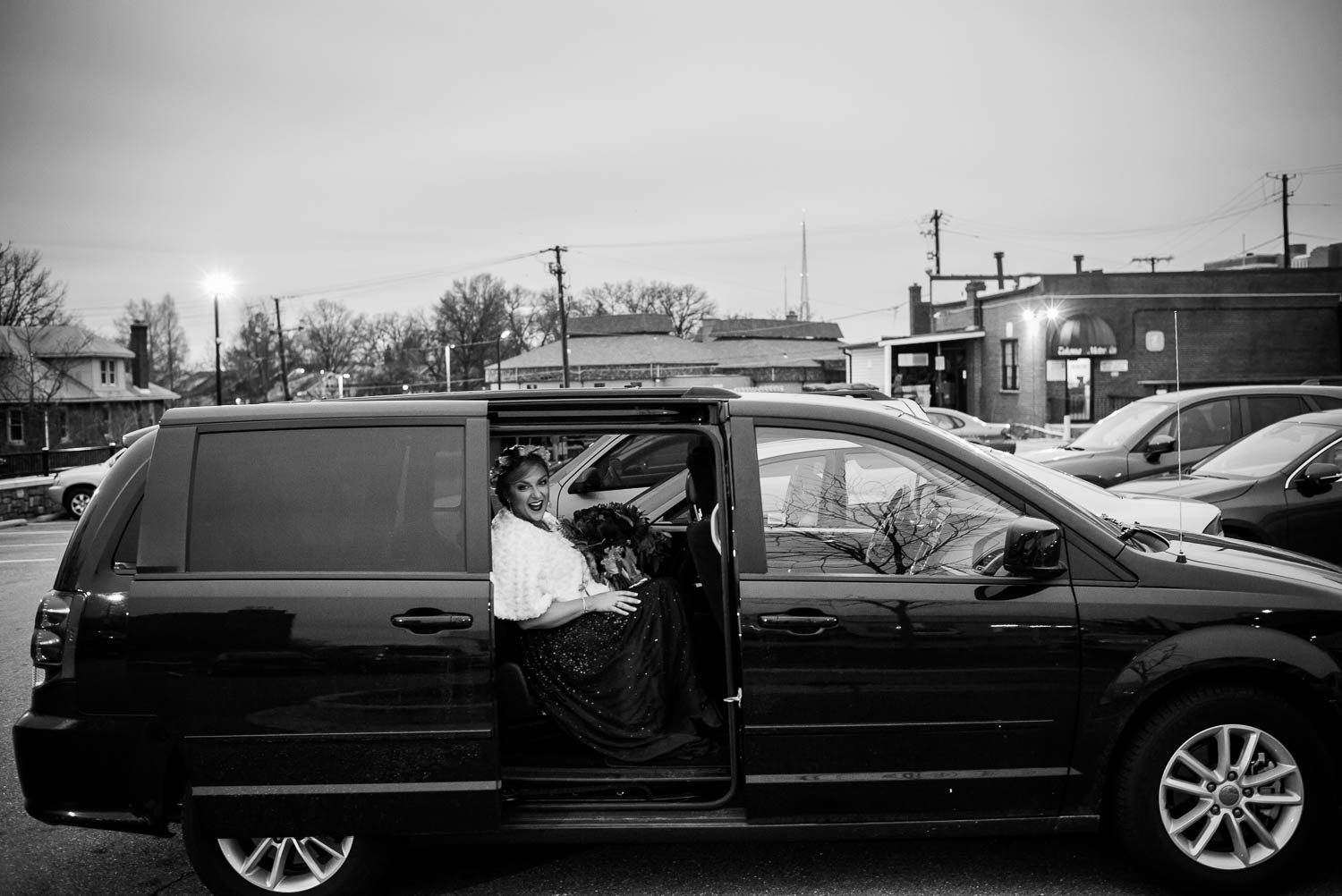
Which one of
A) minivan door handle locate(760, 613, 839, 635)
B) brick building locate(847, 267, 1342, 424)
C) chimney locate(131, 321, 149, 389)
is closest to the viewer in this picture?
minivan door handle locate(760, 613, 839, 635)

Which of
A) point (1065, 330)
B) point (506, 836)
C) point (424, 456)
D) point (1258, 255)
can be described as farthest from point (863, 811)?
point (1258, 255)

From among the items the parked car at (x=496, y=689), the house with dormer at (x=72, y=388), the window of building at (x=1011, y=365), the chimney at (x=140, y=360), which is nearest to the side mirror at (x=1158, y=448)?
the parked car at (x=496, y=689)

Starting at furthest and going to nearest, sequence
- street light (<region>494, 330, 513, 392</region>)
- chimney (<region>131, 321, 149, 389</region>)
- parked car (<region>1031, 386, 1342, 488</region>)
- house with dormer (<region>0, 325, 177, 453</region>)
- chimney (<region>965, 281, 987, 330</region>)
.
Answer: chimney (<region>131, 321, 149, 389</region>), street light (<region>494, 330, 513, 392</region>), chimney (<region>965, 281, 987, 330</region>), house with dormer (<region>0, 325, 177, 453</region>), parked car (<region>1031, 386, 1342, 488</region>)

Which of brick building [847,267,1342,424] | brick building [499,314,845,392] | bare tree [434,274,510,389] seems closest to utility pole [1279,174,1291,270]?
brick building [847,267,1342,424]

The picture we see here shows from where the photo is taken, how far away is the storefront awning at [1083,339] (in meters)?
41.5

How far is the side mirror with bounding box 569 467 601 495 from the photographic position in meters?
8.73

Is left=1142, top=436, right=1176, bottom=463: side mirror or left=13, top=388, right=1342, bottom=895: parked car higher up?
left=1142, top=436, right=1176, bottom=463: side mirror

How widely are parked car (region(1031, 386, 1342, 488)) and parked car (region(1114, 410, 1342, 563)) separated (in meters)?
2.47

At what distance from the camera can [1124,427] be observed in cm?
1231

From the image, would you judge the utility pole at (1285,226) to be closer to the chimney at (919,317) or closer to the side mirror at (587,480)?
the chimney at (919,317)

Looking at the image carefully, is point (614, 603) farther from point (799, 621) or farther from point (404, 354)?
point (404, 354)

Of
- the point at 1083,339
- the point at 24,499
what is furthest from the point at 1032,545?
the point at 1083,339

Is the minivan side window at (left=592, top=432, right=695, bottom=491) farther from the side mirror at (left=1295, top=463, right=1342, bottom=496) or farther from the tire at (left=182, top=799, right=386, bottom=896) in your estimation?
the tire at (left=182, top=799, right=386, bottom=896)

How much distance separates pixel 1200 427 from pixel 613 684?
9.65 m
